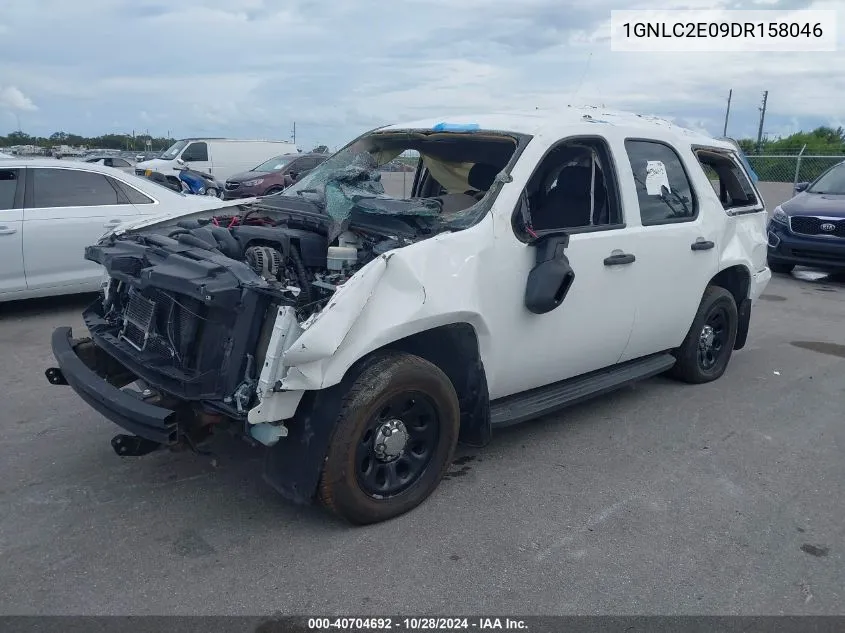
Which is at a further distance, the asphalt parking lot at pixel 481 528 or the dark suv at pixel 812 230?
the dark suv at pixel 812 230

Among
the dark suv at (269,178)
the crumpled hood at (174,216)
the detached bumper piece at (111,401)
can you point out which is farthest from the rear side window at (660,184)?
the dark suv at (269,178)

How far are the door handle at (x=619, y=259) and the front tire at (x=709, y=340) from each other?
4.00 ft

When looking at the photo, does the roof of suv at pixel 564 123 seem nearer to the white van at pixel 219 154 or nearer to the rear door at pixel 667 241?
the rear door at pixel 667 241

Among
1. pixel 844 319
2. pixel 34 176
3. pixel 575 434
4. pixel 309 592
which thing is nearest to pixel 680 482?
pixel 575 434

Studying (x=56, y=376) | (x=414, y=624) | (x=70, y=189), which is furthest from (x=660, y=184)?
(x=70, y=189)

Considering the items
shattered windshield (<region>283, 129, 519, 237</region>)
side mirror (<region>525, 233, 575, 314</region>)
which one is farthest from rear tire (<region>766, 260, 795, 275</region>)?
→ side mirror (<region>525, 233, 575, 314</region>)

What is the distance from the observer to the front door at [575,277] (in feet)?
12.9

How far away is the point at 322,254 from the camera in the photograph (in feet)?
13.6

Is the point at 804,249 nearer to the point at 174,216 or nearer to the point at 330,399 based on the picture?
the point at 174,216

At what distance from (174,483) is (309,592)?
128 cm

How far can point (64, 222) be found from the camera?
24.2ft

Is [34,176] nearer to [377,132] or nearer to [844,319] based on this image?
[377,132]

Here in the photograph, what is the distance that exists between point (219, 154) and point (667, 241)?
21.7 m

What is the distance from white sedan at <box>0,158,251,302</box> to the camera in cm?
718
